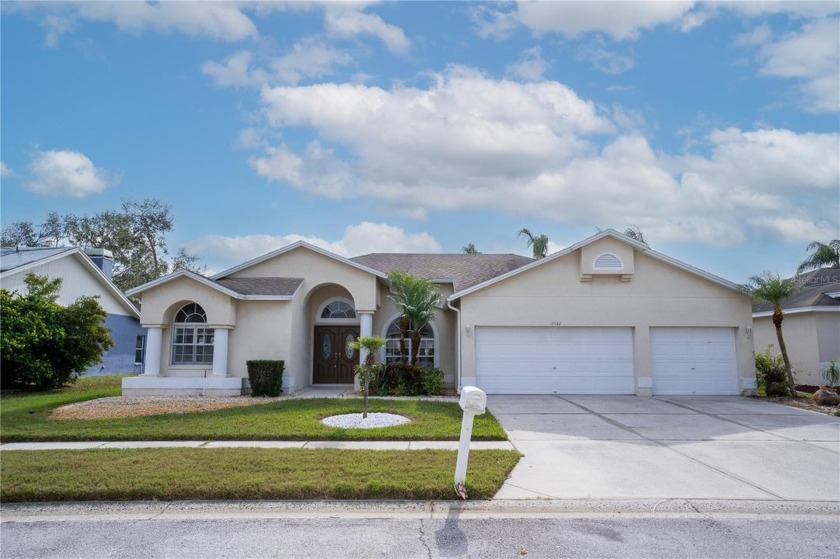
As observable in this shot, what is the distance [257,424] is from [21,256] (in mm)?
17208

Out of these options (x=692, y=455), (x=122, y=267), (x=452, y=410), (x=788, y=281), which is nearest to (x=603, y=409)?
(x=452, y=410)

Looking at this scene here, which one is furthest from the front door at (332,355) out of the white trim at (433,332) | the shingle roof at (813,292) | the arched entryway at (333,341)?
the shingle roof at (813,292)

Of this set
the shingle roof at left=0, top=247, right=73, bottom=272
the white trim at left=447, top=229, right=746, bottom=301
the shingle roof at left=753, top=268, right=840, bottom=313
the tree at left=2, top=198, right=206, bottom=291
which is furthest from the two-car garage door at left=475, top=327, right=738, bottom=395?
the tree at left=2, top=198, right=206, bottom=291

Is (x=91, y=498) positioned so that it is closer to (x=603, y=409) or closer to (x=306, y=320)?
(x=603, y=409)

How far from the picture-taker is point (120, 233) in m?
39.0

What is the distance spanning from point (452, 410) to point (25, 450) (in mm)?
8057

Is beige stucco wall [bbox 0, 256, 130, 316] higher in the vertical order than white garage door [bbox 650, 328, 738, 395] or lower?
higher

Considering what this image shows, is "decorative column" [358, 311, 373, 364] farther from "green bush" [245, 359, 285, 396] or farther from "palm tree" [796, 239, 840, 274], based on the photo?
"palm tree" [796, 239, 840, 274]

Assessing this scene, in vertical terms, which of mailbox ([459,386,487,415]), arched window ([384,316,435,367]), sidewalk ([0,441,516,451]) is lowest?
sidewalk ([0,441,516,451])

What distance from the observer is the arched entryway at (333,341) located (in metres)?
18.8

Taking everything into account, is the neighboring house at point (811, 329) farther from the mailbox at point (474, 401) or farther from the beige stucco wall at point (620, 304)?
the mailbox at point (474, 401)

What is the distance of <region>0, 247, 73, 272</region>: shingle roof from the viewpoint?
19.5 metres

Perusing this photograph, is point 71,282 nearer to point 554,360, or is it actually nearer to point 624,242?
point 554,360

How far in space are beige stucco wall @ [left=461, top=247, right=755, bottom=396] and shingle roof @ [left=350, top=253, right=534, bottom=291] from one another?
257cm
